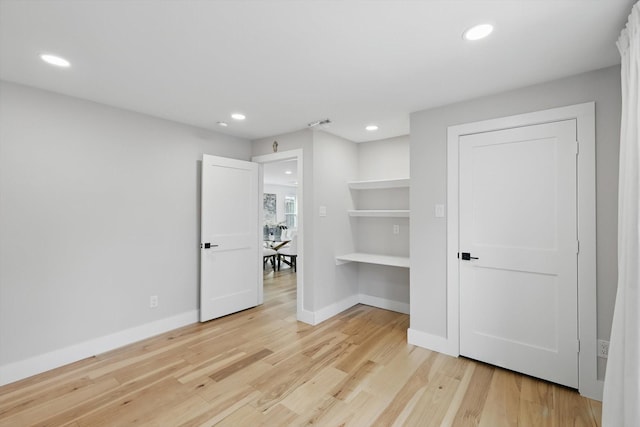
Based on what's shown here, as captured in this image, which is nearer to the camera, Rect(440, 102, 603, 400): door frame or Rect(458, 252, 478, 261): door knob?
Rect(440, 102, 603, 400): door frame

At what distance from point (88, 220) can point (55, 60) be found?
1.37 meters

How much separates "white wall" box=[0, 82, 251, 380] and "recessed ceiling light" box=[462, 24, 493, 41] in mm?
3017

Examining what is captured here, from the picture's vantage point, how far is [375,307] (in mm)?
4215

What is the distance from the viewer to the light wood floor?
6.47 feet

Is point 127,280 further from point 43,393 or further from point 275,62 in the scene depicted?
point 275,62

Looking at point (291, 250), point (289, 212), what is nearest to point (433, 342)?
point (291, 250)

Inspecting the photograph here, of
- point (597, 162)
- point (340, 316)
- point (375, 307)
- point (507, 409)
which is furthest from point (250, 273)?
point (597, 162)

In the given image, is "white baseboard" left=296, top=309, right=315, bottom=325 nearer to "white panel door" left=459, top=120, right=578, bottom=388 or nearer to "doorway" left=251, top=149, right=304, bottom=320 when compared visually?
"doorway" left=251, top=149, right=304, bottom=320

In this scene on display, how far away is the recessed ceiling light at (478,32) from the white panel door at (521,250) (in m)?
1.05

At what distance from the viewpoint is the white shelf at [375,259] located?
3615mm

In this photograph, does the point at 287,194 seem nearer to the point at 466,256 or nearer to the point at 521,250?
the point at 466,256

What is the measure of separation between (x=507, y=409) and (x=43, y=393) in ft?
10.9

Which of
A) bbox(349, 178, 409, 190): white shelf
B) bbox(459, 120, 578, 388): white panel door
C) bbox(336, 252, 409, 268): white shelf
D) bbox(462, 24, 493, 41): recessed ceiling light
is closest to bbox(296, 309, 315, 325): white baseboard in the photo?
bbox(336, 252, 409, 268): white shelf

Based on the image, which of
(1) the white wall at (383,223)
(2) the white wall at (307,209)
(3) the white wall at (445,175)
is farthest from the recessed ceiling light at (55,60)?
(1) the white wall at (383,223)
